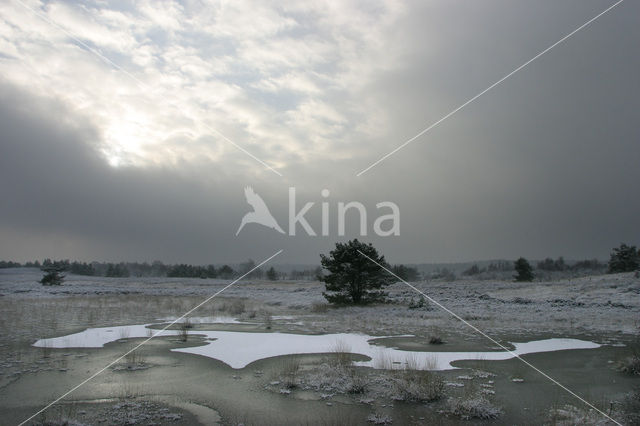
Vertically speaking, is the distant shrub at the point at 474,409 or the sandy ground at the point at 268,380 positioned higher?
the distant shrub at the point at 474,409

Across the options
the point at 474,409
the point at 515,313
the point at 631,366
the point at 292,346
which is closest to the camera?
the point at 474,409

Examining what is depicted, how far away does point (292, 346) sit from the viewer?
14828 millimetres

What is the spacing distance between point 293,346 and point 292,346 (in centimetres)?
4

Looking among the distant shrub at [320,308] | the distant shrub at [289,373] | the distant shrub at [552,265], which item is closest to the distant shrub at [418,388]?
the distant shrub at [289,373]

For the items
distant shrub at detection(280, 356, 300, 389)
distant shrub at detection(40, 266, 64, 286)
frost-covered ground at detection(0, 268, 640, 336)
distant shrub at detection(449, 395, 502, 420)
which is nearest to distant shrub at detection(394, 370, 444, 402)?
distant shrub at detection(449, 395, 502, 420)

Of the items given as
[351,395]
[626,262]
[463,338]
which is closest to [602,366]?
[463,338]

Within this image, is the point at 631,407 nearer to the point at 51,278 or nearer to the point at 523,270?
the point at 523,270

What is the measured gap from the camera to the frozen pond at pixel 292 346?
495 inches

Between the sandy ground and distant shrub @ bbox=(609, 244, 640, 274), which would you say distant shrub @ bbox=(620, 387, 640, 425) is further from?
distant shrub @ bbox=(609, 244, 640, 274)

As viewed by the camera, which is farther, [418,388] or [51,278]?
[51,278]

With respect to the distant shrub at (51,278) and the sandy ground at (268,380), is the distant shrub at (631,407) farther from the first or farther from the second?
the distant shrub at (51,278)

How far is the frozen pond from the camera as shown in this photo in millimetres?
12578

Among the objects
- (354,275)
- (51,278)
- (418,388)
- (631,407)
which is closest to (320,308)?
(354,275)

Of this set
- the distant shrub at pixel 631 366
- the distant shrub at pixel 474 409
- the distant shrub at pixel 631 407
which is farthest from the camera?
the distant shrub at pixel 631 366
